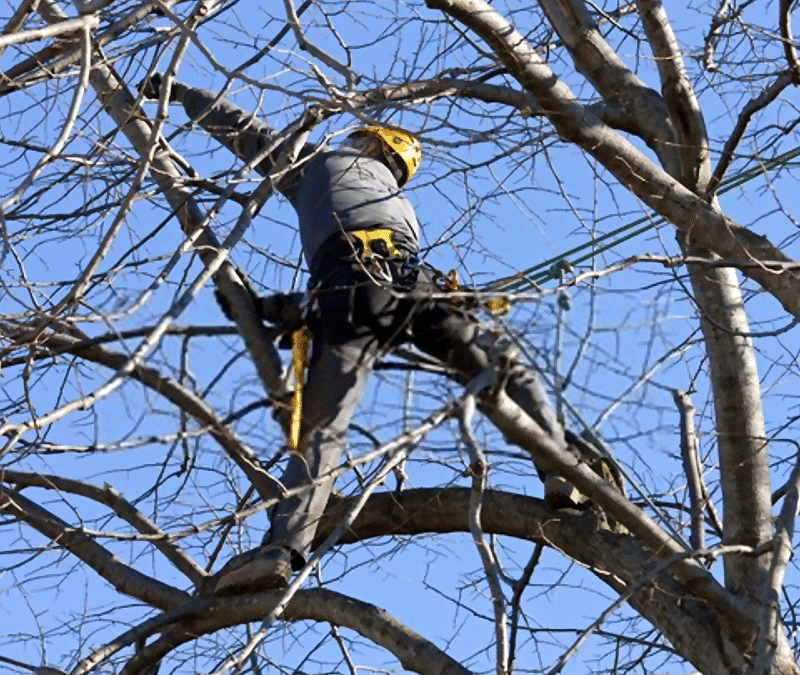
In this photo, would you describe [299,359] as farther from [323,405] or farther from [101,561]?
[101,561]

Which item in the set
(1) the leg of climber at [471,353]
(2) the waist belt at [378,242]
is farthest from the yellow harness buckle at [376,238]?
(1) the leg of climber at [471,353]

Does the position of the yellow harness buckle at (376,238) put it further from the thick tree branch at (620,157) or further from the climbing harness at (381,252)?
the thick tree branch at (620,157)

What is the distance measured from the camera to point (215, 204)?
4930 millimetres

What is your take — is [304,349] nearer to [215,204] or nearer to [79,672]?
[215,204]

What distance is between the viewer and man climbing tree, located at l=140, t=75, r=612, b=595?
201 inches

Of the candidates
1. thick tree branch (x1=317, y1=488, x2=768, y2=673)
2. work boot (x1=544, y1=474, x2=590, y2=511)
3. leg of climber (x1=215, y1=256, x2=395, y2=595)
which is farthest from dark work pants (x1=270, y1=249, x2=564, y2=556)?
work boot (x1=544, y1=474, x2=590, y2=511)

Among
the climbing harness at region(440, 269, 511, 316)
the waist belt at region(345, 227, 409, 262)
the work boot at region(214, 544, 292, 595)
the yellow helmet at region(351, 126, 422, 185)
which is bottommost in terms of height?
the work boot at region(214, 544, 292, 595)

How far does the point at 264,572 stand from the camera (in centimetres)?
535

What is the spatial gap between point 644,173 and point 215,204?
1312mm

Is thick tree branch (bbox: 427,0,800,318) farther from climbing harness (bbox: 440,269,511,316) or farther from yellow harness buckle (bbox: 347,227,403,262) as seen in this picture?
yellow harness buckle (bbox: 347,227,403,262)

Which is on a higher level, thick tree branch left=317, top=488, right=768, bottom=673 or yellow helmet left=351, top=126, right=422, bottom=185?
yellow helmet left=351, top=126, right=422, bottom=185

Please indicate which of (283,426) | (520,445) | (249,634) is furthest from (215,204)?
(249,634)

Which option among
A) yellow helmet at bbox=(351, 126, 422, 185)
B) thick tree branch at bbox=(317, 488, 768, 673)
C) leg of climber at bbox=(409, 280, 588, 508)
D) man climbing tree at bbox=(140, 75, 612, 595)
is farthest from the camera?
yellow helmet at bbox=(351, 126, 422, 185)

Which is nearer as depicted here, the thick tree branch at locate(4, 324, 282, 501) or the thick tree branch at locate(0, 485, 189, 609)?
the thick tree branch at locate(4, 324, 282, 501)
